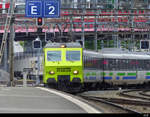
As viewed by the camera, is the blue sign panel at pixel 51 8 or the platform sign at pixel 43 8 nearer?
the platform sign at pixel 43 8

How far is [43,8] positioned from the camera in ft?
110

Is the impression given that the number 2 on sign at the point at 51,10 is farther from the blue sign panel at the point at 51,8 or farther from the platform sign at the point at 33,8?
the platform sign at the point at 33,8

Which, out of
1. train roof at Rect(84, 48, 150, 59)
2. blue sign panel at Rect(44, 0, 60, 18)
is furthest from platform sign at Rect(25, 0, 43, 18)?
train roof at Rect(84, 48, 150, 59)

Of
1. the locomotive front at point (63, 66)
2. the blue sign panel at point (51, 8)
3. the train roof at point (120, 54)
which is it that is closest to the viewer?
the locomotive front at point (63, 66)

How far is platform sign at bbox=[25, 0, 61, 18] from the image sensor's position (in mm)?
33344

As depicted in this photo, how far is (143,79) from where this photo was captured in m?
37.2

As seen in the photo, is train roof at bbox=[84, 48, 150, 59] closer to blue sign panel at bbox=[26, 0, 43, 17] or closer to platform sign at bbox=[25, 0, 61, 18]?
platform sign at bbox=[25, 0, 61, 18]

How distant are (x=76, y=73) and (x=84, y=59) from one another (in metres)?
1.60

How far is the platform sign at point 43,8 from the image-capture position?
33344 millimetres

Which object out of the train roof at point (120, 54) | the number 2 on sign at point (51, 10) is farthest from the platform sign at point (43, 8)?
the train roof at point (120, 54)

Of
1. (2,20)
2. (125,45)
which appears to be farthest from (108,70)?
(125,45)

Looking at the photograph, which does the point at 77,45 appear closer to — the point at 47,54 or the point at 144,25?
the point at 47,54

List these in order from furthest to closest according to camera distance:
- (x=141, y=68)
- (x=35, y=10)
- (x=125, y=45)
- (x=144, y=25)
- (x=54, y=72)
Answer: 1. (x=125, y=45)
2. (x=144, y=25)
3. (x=141, y=68)
4. (x=35, y=10)
5. (x=54, y=72)

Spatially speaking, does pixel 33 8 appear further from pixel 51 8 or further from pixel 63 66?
pixel 63 66
